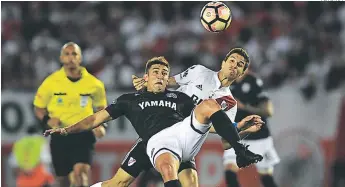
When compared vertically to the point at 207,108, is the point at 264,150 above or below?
below

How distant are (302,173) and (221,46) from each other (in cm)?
301

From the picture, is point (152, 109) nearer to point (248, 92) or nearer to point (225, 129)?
point (225, 129)

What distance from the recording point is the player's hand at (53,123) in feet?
34.3

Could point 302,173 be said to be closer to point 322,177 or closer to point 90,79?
point 322,177

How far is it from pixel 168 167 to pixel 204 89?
138cm

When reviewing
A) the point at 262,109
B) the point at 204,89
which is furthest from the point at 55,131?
the point at 262,109

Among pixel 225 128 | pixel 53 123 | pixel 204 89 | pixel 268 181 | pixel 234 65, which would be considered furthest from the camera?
pixel 268 181

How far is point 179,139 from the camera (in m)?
8.60

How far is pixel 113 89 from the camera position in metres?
14.6

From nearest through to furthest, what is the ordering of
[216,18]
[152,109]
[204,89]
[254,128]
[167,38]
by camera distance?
[254,128], [152,109], [204,89], [216,18], [167,38]

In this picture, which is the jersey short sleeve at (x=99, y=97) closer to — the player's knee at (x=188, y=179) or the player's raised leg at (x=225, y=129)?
the player's knee at (x=188, y=179)

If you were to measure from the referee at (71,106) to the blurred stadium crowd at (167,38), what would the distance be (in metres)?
4.03

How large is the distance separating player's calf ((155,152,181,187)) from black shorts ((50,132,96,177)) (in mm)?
2365

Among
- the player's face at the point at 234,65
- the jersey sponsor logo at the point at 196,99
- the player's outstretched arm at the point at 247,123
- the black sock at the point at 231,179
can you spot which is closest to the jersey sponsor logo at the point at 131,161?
the player's outstretched arm at the point at 247,123
